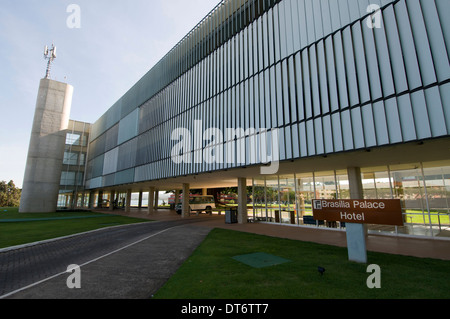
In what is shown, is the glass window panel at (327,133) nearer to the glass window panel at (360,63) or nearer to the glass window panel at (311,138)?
the glass window panel at (311,138)

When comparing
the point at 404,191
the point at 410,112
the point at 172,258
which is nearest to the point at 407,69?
the point at 410,112

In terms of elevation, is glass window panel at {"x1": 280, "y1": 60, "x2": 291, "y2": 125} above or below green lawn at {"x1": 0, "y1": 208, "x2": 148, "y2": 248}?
above

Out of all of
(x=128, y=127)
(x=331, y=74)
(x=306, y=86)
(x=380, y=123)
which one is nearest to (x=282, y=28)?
(x=306, y=86)

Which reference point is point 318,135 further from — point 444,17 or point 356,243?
point 444,17

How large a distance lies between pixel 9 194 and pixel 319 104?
335 ft

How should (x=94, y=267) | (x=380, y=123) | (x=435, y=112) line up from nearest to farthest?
(x=94, y=267) → (x=435, y=112) → (x=380, y=123)

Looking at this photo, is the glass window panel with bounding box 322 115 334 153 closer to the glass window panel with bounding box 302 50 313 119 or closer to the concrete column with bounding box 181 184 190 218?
the glass window panel with bounding box 302 50 313 119

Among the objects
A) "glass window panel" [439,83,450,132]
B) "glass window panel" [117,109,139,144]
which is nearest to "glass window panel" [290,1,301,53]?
"glass window panel" [439,83,450,132]

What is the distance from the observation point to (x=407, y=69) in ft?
31.0

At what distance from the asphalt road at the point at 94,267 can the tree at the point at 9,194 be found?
8673cm

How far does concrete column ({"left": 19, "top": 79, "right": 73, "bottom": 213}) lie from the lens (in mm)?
35531

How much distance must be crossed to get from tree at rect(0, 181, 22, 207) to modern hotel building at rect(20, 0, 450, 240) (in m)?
79.5

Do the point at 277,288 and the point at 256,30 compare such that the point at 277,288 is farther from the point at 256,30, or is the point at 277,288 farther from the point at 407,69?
the point at 256,30

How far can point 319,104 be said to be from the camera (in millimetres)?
12141
